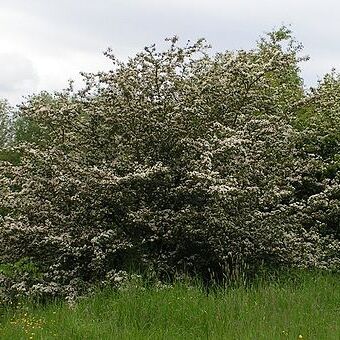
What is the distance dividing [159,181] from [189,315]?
262cm

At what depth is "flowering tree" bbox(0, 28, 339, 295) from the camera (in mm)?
8586

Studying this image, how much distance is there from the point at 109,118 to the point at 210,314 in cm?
365

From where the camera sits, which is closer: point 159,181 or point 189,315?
point 189,315

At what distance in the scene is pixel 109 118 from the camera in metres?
9.20

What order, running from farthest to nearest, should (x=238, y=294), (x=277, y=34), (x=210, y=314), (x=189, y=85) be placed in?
(x=277, y=34) < (x=189, y=85) < (x=238, y=294) < (x=210, y=314)

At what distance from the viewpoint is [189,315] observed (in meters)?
6.58

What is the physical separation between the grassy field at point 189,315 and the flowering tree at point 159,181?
0.95 metres

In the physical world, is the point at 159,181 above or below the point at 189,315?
above

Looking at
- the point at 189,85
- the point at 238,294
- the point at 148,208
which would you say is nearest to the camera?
the point at 238,294

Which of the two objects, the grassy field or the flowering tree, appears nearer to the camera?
the grassy field

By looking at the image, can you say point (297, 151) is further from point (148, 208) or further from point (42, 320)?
point (42, 320)

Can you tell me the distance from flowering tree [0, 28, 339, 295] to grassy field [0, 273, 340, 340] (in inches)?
37.5

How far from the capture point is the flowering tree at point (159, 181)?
28.2ft

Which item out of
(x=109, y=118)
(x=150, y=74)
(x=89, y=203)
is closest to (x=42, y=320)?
(x=89, y=203)
